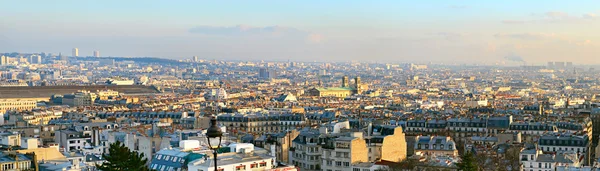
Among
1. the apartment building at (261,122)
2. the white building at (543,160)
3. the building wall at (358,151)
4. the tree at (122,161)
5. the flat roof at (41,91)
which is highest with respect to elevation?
the tree at (122,161)

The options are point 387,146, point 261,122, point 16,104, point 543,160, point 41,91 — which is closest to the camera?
point 543,160

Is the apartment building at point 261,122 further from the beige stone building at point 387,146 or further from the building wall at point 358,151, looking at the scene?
the building wall at point 358,151

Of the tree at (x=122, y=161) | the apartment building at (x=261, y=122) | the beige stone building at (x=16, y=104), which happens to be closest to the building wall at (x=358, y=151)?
the tree at (x=122, y=161)

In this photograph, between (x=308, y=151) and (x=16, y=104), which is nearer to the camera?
(x=308, y=151)

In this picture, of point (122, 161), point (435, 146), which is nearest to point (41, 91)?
point (435, 146)

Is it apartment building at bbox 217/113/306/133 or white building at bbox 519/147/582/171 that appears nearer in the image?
white building at bbox 519/147/582/171

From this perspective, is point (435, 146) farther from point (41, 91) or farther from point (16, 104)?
point (41, 91)

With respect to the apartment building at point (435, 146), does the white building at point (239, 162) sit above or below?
above

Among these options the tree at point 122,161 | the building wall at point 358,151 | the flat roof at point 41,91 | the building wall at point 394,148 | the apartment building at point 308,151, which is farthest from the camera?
the flat roof at point 41,91

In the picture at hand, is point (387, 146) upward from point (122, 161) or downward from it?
downward

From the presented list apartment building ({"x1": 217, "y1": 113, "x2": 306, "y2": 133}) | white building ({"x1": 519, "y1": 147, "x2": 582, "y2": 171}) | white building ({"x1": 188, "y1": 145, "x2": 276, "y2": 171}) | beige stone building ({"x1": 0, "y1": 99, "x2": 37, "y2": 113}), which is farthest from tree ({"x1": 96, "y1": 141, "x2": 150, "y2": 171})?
beige stone building ({"x1": 0, "y1": 99, "x2": 37, "y2": 113})

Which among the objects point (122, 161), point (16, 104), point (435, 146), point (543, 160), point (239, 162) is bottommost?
point (16, 104)

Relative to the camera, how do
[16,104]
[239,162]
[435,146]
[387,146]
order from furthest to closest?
[16,104]
[435,146]
[387,146]
[239,162]

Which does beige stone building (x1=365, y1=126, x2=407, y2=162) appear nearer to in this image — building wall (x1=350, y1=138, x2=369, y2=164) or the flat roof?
building wall (x1=350, y1=138, x2=369, y2=164)
